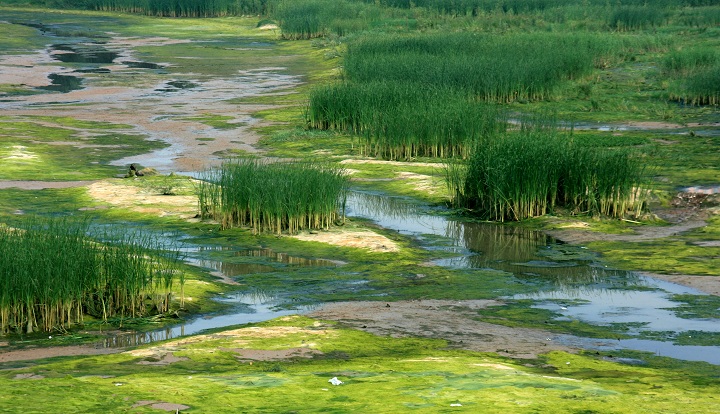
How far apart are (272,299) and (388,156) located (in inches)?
367

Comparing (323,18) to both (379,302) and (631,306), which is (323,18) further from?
(631,306)

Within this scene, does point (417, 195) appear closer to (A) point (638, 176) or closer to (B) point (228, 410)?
(A) point (638, 176)

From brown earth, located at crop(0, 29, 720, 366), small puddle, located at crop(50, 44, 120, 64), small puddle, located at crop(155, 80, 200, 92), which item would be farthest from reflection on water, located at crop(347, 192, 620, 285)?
small puddle, located at crop(50, 44, 120, 64)

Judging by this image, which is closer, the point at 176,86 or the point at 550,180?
the point at 550,180

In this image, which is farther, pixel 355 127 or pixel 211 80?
pixel 211 80

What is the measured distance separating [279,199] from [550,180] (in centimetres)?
379

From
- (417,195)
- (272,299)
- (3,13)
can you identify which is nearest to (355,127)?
(417,195)

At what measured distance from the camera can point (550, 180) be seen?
48.3 feet

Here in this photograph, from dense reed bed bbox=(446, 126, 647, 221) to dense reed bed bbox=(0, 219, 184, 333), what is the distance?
580 centimetres

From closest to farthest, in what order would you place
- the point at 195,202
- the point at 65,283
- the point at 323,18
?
the point at 65,283 → the point at 195,202 → the point at 323,18

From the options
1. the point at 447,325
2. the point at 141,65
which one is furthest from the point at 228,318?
the point at 141,65

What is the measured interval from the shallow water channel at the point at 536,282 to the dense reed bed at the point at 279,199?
2.67ft

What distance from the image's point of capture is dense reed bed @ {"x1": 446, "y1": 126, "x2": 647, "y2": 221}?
47.2ft

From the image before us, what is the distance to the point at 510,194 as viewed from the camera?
14.6m
